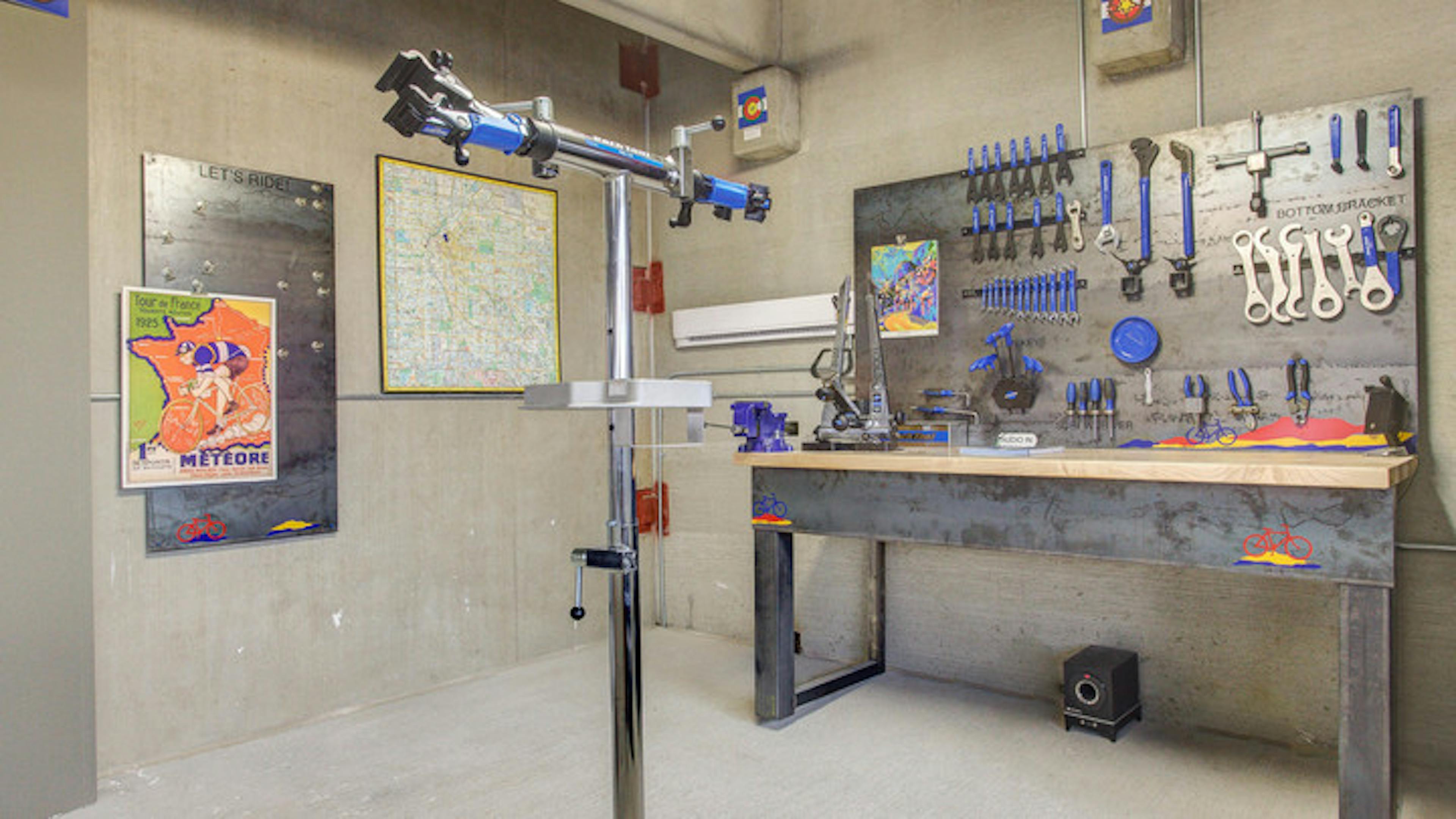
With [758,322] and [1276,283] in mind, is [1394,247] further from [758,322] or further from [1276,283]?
[758,322]

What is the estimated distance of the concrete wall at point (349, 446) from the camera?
2.61m

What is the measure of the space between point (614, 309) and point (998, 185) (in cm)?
222

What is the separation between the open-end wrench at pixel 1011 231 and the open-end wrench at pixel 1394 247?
1.04 meters

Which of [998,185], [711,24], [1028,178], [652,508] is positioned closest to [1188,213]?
[1028,178]

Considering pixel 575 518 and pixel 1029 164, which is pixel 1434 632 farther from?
pixel 575 518

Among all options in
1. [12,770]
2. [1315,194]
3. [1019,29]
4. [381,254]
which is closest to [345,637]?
[12,770]

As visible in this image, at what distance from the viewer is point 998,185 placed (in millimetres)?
3082

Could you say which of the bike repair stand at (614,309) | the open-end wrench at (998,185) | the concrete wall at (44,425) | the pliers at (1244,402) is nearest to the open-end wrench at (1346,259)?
the pliers at (1244,402)

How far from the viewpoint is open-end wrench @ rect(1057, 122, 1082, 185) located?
293cm

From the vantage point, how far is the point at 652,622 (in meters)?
4.19

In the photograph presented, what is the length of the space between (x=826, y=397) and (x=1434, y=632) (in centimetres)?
180

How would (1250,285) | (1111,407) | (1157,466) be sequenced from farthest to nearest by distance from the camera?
(1111,407) → (1250,285) → (1157,466)

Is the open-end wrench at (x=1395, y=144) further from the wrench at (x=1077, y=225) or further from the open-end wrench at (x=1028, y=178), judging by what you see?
the open-end wrench at (x=1028, y=178)

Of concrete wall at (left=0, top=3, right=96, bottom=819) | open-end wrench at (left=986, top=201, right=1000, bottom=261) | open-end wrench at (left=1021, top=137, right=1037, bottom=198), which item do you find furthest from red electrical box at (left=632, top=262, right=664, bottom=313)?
concrete wall at (left=0, top=3, right=96, bottom=819)
